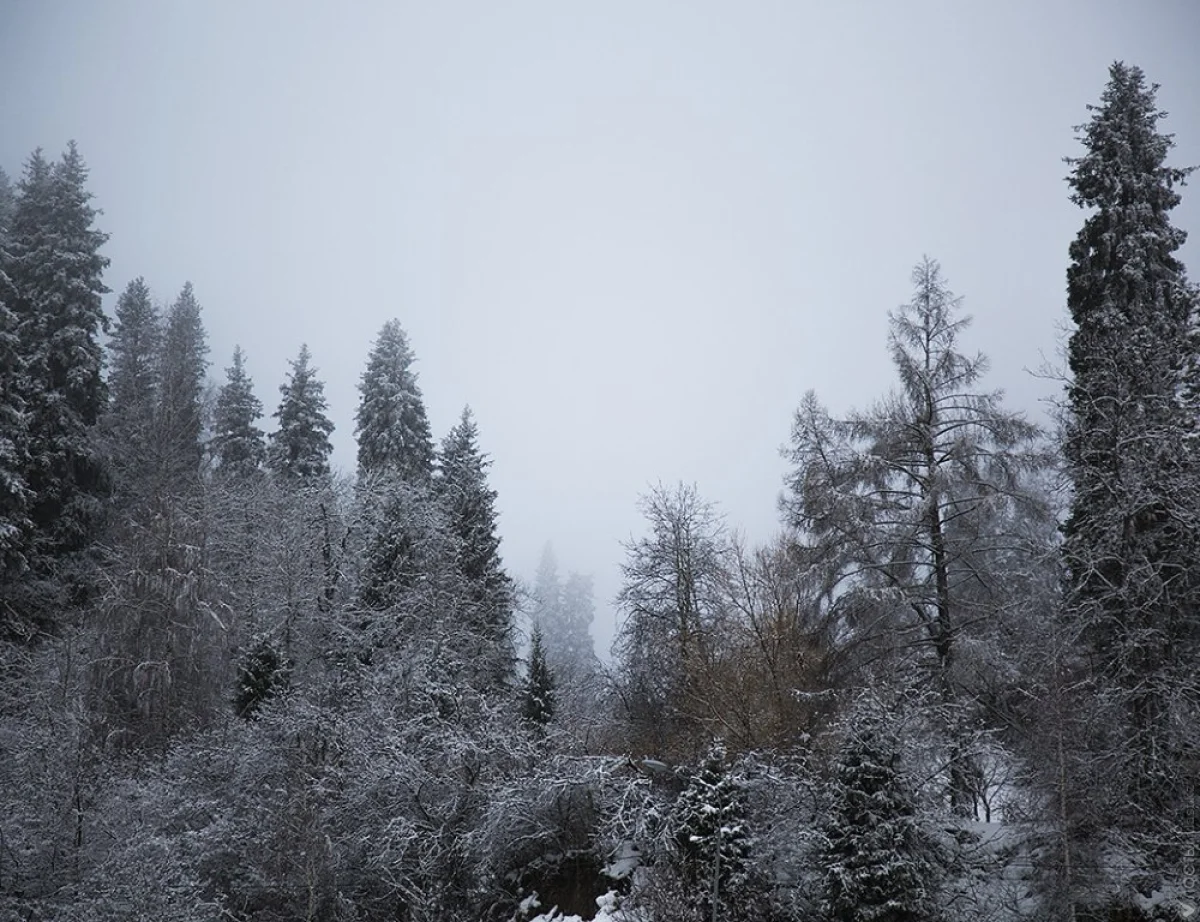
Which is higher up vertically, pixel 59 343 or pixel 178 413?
pixel 59 343

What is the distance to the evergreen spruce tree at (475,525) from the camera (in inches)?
1025

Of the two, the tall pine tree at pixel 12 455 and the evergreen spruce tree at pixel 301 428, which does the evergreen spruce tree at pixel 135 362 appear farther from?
the evergreen spruce tree at pixel 301 428

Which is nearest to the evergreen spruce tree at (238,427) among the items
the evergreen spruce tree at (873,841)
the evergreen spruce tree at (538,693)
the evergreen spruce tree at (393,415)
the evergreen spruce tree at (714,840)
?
the evergreen spruce tree at (393,415)

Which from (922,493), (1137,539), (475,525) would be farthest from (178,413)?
(1137,539)

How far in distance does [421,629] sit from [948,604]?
1352cm

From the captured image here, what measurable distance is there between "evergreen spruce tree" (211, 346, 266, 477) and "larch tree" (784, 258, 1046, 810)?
25145 millimetres

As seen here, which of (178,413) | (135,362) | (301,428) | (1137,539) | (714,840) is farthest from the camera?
(301,428)

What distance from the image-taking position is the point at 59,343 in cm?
2492

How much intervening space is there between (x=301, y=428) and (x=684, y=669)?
20990mm

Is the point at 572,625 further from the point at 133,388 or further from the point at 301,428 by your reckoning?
the point at 133,388

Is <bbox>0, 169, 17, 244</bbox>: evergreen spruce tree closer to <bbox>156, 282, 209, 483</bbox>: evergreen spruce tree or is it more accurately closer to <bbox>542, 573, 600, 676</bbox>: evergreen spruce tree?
<bbox>156, 282, 209, 483</bbox>: evergreen spruce tree

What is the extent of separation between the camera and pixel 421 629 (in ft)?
68.0

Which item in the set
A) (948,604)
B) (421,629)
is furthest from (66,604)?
(948,604)

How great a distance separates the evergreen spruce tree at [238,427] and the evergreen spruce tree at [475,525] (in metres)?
8.90
